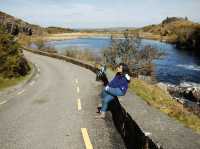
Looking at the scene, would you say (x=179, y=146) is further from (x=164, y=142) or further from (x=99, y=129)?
(x=99, y=129)

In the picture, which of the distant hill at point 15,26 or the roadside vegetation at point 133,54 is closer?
the roadside vegetation at point 133,54

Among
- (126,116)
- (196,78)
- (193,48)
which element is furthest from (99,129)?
(193,48)

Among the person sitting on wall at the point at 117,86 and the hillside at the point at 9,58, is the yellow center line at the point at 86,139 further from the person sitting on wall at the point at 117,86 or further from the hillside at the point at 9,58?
the hillside at the point at 9,58

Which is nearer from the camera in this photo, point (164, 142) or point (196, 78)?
point (164, 142)

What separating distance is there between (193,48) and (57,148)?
87810 mm

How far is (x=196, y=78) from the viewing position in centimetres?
3984

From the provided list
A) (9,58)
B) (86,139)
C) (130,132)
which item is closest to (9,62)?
(9,58)

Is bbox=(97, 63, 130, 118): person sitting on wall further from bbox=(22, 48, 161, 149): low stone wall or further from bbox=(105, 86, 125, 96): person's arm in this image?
bbox=(22, 48, 161, 149): low stone wall

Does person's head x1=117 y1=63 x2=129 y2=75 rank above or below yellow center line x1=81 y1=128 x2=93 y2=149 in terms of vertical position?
above

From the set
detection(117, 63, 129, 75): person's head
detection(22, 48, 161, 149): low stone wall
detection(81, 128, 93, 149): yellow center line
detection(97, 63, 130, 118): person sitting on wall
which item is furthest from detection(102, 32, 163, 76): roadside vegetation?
detection(81, 128, 93, 149): yellow center line

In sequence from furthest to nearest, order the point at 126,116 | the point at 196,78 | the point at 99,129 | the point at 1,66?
1. the point at 196,78
2. the point at 1,66
3. the point at 99,129
4. the point at 126,116

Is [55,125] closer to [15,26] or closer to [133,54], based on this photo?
[133,54]

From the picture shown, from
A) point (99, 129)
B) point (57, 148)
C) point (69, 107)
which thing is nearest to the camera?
point (57, 148)

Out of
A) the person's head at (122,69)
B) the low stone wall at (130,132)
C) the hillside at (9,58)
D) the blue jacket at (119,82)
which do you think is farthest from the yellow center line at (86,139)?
the hillside at (9,58)
